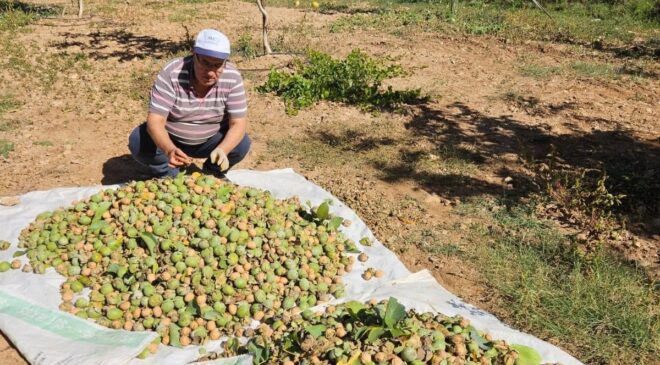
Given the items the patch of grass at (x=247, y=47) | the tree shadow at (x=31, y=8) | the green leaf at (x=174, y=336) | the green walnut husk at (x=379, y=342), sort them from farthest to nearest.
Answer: the tree shadow at (x=31, y=8), the patch of grass at (x=247, y=47), the green leaf at (x=174, y=336), the green walnut husk at (x=379, y=342)

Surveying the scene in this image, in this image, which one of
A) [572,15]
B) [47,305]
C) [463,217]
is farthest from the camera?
[572,15]

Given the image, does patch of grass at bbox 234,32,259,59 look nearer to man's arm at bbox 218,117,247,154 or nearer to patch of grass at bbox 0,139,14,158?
patch of grass at bbox 0,139,14,158

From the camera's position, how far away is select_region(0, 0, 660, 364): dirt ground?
14.2 feet

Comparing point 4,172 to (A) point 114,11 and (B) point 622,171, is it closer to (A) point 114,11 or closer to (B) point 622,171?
(B) point 622,171

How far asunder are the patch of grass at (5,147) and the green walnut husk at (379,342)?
Answer: 142 inches

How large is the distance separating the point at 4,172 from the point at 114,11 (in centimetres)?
786

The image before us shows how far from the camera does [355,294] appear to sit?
3.05 m

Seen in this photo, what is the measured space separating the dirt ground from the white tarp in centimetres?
19

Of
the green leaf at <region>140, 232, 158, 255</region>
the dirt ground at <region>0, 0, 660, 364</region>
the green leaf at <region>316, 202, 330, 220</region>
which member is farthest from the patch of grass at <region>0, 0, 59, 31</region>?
the green leaf at <region>316, 202, 330, 220</region>

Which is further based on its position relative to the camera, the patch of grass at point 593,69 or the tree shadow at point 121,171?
the patch of grass at point 593,69

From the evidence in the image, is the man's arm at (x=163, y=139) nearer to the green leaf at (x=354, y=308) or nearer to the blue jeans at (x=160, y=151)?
the blue jeans at (x=160, y=151)

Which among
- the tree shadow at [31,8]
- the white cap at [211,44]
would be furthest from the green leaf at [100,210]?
the tree shadow at [31,8]

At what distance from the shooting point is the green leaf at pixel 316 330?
2.33 metres

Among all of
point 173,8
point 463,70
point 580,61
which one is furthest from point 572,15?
point 173,8
